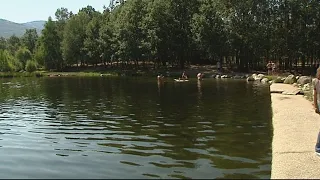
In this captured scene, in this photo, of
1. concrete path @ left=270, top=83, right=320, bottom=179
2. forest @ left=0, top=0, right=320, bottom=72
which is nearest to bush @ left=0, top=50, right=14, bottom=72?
forest @ left=0, top=0, right=320, bottom=72

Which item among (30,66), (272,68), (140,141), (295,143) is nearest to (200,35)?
(272,68)

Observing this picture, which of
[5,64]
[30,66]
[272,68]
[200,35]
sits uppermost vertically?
[200,35]

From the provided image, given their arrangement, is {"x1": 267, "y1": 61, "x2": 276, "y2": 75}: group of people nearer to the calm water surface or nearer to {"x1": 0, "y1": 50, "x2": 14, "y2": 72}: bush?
the calm water surface

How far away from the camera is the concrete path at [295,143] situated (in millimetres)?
10205

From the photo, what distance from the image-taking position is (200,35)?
69.4 meters

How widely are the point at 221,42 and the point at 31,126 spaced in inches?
2072

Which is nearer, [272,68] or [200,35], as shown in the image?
[272,68]

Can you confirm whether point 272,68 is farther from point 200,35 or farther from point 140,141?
point 140,141

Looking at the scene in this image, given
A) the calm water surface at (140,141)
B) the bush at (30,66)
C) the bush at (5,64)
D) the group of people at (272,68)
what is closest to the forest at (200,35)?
the bush at (30,66)

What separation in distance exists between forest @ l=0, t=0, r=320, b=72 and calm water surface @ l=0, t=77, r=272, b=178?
42.5 m

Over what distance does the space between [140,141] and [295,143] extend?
6019 millimetres

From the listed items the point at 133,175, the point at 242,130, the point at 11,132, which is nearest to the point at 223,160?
the point at 133,175

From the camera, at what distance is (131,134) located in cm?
1750

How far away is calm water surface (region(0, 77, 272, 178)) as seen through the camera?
11.6 metres
